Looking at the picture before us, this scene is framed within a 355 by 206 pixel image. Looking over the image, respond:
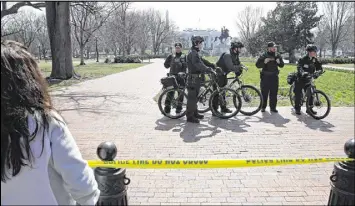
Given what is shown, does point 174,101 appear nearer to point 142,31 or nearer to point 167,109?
point 167,109

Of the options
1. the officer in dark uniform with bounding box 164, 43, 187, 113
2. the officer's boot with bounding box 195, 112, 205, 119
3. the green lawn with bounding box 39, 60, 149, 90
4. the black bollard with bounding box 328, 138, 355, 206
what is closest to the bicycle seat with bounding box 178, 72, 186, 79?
the officer in dark uniform with bounding box 164, 43, 187, 113

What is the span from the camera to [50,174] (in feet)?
5.34

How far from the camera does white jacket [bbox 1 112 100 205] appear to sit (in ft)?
5.01

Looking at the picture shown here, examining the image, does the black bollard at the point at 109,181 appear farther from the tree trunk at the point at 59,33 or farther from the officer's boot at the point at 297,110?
the tree trunk at the point at 59,33

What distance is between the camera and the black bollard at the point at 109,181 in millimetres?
2617

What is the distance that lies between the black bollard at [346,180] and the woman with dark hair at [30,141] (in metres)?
2.27

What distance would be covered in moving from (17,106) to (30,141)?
17cm

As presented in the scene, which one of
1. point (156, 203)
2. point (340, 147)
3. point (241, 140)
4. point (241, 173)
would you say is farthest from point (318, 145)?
point (156, 203)

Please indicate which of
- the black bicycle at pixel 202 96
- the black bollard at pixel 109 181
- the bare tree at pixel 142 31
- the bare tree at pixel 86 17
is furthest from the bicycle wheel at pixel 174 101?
the bare tree at pixel 142 31

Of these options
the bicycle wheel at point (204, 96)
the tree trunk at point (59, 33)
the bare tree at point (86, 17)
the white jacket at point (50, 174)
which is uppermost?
the bare tree at point (86, 17)

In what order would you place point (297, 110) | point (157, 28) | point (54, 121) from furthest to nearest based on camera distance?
point (157, 28), point (297, 110), point (54, 121)

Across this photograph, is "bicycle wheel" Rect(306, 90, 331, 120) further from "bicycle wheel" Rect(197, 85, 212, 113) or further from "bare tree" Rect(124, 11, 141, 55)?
"bare tree" Rect(124, 11, 141, 55)

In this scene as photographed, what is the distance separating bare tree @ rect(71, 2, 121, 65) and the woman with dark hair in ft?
61.1

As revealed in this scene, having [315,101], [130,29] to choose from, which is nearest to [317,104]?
[315,101]
